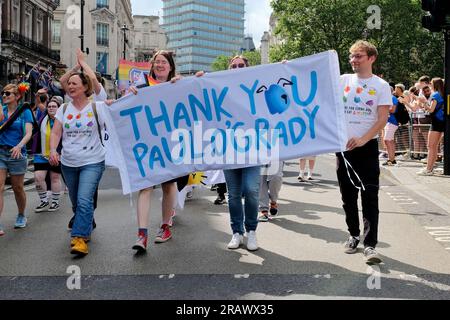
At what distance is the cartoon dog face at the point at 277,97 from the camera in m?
5.30

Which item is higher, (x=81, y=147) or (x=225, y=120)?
(x=225, y=120)

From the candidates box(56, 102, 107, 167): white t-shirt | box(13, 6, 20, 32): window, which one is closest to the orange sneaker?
box(56, 102, 107, 167): white t-shirt

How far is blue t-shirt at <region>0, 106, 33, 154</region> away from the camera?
21.6ft

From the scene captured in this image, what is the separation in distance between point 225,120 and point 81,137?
4.88 feet

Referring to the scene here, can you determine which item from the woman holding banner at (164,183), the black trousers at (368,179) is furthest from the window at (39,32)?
the black trousers at (368,179)

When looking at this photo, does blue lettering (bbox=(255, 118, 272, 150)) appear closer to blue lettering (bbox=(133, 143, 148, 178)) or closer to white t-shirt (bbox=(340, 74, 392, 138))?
white t-shirt (bbox=(340, 74, 392, 138))

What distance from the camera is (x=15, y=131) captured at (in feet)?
22.0

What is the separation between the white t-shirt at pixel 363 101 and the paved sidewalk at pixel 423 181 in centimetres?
320

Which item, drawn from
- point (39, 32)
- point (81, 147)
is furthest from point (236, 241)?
point (39, 32)

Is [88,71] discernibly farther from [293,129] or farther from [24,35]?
[24,35]

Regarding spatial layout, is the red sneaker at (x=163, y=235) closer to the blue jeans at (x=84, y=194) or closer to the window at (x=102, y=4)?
the blue jeans at (x=84, y=194)

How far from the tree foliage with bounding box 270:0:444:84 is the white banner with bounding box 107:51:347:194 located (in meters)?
42.5

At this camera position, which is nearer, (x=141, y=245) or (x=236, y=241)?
(x=141, y=245)
